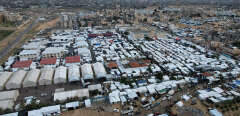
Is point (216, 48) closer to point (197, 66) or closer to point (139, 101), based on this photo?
point (197, 66)

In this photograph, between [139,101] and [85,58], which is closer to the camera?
[139,101]

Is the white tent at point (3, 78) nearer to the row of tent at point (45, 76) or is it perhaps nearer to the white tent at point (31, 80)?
the row of tent at point (45, 76)

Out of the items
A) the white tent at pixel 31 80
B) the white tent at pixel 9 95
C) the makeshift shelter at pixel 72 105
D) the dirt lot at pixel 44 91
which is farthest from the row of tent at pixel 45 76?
the makeshift shelter at pixel 72 105

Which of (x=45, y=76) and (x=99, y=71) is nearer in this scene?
(x=45, y=76)

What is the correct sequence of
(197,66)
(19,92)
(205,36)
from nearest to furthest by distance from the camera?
(19,92) → (197,66) → (205,36)

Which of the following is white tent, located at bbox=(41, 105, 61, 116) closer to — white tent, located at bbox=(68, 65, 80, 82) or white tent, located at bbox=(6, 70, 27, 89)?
white tent, located at bbox=(68, 65, 80, 82)

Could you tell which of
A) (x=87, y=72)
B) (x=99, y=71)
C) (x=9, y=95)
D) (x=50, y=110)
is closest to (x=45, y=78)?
(x=9, y=95)

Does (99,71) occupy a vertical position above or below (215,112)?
above

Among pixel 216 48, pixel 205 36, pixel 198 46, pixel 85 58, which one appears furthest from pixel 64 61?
pixel 205 36

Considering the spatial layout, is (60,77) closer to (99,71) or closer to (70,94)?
(70,94)
